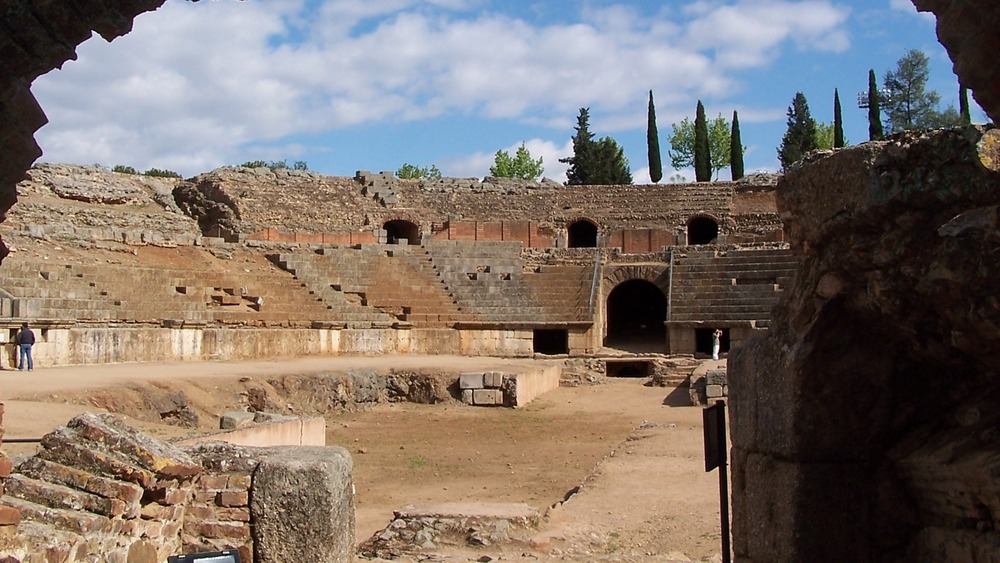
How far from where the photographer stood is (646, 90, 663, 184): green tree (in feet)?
160

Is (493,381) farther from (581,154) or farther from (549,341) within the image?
(581,154)

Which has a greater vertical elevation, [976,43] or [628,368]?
[976,43]

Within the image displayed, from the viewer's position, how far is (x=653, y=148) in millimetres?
49188

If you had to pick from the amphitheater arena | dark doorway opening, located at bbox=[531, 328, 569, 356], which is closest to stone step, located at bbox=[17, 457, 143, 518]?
the amphitheater arena

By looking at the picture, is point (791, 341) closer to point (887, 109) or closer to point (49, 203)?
point (49, 203)

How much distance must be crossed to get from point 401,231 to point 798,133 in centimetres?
2736

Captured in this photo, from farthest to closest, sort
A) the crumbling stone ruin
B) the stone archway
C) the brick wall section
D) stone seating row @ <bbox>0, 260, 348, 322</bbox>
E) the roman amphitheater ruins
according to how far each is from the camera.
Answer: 1. the stone archway
2. stone seating row @ <bbox>0, 260, 348, 322</bbox>
3. the brick wall section
4. the crumbling stone ruin
5. the roman amphitheater ruins

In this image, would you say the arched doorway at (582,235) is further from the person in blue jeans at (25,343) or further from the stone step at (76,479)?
the stone step at (76,479)

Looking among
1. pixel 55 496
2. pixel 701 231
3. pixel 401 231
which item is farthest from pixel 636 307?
pixel 55 496

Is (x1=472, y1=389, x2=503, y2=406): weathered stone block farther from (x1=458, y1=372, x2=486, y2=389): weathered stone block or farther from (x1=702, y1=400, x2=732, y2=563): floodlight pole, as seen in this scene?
(x1=702, y1=400, x2=732, y2=563): floodlight pole

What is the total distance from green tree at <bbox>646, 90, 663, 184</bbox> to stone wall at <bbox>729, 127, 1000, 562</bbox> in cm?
4372

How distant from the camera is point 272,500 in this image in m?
6.29

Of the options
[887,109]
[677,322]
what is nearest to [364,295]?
[677,322]

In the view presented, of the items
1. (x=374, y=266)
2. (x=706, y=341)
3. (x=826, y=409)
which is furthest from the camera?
(x=374, y=266)
